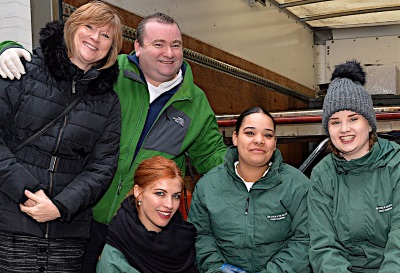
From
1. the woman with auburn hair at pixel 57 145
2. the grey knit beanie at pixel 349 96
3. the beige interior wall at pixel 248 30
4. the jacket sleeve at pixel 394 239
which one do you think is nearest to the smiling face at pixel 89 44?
the woman with auburn hair at pixel 57 145

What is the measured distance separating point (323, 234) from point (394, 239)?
26cm

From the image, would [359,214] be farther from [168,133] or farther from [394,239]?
[168,133]

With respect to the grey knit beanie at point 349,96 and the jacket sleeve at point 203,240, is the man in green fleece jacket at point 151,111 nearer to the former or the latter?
the jacket sleeve at point 203,240

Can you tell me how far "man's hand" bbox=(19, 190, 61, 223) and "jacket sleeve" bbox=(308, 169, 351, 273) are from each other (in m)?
0.95

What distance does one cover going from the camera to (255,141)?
7.31ft

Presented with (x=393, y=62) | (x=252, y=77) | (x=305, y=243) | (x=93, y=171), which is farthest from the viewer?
(x=393, y=62)

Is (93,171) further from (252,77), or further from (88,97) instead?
(252,77)

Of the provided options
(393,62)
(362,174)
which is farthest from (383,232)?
(393,62)

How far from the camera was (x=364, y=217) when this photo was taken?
195 centimetres

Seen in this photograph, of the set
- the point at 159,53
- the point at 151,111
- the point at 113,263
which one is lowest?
the point at 113,263

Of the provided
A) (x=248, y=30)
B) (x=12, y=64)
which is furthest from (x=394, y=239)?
(x=248, y=30)

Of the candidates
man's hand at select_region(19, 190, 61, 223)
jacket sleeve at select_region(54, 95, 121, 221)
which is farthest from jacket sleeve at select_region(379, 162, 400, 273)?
man's hand at select_region(19, 190, 61, 223)

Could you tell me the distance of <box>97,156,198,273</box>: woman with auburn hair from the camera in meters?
2.07

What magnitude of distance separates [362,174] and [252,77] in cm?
475
